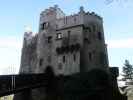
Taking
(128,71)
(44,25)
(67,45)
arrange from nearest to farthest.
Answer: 1. (67,45)
2. (44,25)
3. (128,71)

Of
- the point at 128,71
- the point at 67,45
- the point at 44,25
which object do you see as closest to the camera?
the point at 67,45

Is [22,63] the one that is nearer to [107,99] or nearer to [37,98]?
[37,98]

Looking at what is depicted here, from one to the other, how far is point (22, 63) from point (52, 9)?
12.9 metres

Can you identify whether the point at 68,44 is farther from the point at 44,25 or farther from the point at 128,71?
the point at 128,71

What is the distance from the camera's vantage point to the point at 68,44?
106 ft

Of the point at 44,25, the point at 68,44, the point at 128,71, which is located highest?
the point at 44,25

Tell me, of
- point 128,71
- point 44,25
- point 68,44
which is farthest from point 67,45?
point 128,71

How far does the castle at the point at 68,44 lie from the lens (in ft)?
102

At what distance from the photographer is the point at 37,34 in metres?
37.9

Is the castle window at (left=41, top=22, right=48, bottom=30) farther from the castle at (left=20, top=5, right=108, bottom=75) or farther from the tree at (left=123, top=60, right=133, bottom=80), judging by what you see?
the tree at (left=123, top=60, right=133, bottom=80)

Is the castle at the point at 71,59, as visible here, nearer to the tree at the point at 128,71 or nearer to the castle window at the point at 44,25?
the castle window at the point at 44,25

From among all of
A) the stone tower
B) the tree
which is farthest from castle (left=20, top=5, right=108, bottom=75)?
the tree

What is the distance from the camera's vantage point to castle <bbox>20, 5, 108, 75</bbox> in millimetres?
31047

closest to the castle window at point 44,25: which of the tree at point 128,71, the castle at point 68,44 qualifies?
the castle at point 68,44
